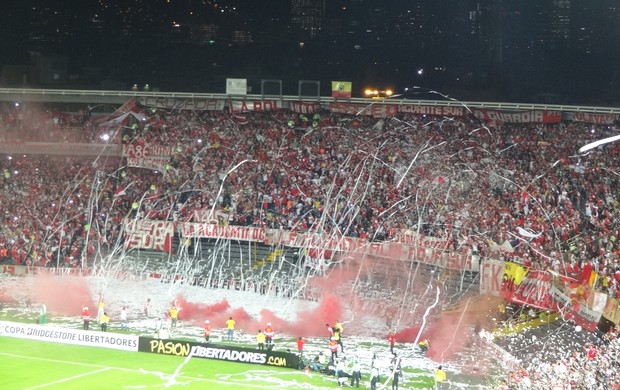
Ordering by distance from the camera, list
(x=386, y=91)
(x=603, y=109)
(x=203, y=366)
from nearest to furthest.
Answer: (x=203, y=366) → (x=603, y=109) → (x=386, y=91)

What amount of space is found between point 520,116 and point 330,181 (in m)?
9.91

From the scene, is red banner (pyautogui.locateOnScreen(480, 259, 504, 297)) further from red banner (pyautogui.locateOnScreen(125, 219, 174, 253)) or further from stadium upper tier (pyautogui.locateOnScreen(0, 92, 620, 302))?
red banner (pyautogui.locateOnScreen(125, 219, 174, 253))

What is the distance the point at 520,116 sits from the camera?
37.8m

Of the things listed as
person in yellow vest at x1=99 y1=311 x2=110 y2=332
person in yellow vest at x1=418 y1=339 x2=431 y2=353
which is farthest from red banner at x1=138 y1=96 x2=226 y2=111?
Result: person in yellow vest at x1=418 y1=339 x2=431 y2=353

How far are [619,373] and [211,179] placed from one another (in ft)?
80.3

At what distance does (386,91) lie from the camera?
1969 inches

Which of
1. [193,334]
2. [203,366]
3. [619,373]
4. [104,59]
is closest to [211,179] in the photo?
[193,334]

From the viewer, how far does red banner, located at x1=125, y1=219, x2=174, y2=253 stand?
36.3 m

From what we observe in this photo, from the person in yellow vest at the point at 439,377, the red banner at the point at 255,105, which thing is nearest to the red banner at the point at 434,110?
the red banner at the point at 255,105

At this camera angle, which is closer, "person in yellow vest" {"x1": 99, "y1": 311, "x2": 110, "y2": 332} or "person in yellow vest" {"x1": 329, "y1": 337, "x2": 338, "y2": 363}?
"person in yellow vest" {"x1": 329, "y1": 337, "x2": 338, "y2": 363}

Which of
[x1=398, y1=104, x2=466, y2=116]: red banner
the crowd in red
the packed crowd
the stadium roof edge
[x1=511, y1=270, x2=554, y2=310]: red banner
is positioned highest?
the stadium roof edge

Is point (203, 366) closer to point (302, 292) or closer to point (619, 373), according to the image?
point (302, 292)

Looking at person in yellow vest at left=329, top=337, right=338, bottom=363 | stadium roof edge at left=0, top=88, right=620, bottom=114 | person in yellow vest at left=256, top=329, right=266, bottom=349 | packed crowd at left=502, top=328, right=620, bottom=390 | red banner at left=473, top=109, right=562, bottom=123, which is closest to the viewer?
packed crowd at left=502, top=328, right=620, bottom=390

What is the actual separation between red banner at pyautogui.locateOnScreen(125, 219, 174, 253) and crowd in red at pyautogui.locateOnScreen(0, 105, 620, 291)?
781mm
